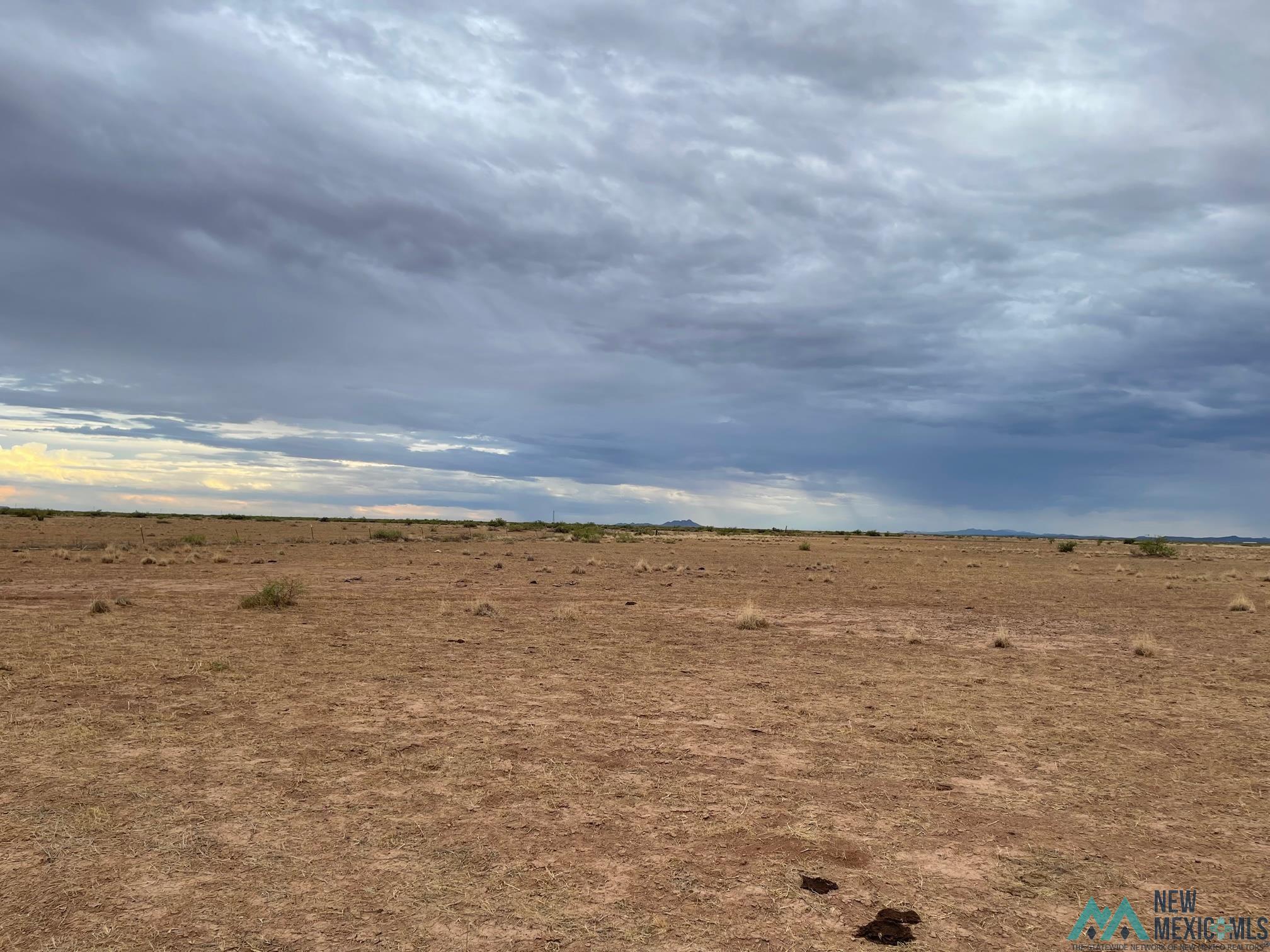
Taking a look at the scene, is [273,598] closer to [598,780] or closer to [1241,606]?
[598,780]

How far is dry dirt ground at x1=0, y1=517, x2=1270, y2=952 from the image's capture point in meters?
5.35

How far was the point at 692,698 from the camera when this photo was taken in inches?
462

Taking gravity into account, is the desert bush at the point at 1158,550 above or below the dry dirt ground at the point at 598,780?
above

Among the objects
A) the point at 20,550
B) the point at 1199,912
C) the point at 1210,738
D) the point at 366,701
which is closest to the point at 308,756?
the point at 366,701

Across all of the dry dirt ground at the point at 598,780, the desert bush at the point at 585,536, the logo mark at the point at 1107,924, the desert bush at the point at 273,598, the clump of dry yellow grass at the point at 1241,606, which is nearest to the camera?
the logo mark at the point at 1107,924

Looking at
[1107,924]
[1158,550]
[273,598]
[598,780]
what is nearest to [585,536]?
[1158,550]

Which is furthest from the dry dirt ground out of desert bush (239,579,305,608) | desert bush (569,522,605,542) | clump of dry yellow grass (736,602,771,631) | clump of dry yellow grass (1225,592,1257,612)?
desert bush (569,522,605,542)

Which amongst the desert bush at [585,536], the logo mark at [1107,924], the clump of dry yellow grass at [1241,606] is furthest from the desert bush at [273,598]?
the desert bush at [585,536]

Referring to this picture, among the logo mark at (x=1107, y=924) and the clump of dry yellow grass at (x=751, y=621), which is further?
the clump of dry yellow grass at (x=751, y=621)

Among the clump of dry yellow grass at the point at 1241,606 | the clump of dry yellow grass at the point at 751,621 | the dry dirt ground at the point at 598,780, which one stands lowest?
A: the dry dirt ground at the point at 598,780

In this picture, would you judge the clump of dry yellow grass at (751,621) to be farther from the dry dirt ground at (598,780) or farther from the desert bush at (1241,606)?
the desert bush at (1241,606)

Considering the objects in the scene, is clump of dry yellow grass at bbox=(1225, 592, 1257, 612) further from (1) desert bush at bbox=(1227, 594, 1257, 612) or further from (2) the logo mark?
(2) the logo mark

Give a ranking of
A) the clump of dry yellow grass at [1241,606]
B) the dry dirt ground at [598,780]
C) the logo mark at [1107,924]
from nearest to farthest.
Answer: the logo mark at [1107,924] → the dry dirt ground at [598,780] → the clump of dry yellow grass at [1241,606]

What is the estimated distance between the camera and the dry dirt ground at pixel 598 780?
535 centimetres
